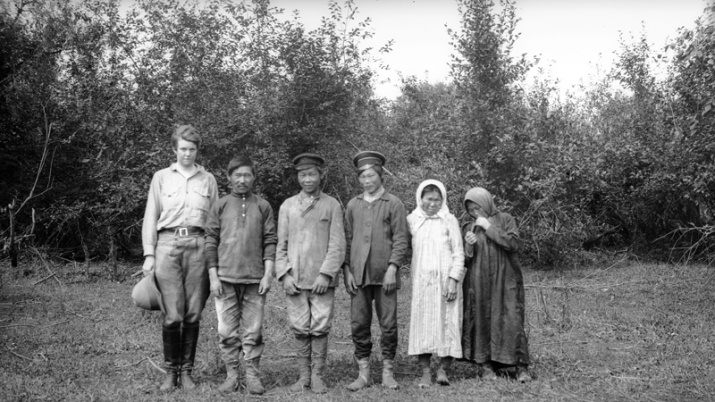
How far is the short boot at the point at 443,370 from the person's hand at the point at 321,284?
3.91 feet

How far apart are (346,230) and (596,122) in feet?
36.6

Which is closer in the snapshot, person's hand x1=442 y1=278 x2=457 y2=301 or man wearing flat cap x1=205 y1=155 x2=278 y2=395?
man wearing flat cap x1=205 y1=155 x2=278 y2=395

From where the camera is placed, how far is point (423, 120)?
12227mm

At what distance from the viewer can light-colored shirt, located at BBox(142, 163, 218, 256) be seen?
4805 millimetres

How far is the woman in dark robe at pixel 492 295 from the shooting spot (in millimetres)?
4980

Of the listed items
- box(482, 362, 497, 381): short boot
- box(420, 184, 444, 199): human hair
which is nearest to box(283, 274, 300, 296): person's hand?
box(420, 184, 444, 199): human hair

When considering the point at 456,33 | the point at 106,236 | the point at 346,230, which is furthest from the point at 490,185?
the point at 106,236

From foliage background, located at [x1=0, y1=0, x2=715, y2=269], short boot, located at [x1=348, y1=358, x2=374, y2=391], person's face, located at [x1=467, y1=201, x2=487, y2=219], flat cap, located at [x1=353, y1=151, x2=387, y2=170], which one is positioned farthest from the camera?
foliage background, located at [x1=0, y1=0, x2=715, y2=269]

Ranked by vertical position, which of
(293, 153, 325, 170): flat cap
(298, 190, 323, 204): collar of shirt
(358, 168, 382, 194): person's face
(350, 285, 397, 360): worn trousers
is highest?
(293, 153, 325, 170): flat cap

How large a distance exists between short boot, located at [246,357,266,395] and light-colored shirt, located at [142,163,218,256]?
1159 millimetres

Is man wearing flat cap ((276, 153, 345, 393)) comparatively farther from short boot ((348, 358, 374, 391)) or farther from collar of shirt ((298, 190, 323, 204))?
short boot ((348, 358, 374, 391))

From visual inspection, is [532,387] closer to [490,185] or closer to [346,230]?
[346,230]

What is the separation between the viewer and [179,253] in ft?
15.7

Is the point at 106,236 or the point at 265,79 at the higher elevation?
the point at 265,79
